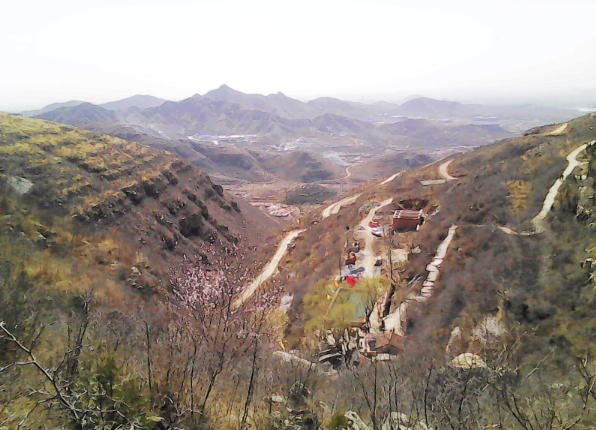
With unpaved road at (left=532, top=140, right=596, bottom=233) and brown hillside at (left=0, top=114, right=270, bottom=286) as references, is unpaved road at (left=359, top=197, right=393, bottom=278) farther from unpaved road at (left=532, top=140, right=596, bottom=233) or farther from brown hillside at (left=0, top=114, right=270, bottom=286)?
brown hillside at (left=0, top=114, right=270, bottom=286)

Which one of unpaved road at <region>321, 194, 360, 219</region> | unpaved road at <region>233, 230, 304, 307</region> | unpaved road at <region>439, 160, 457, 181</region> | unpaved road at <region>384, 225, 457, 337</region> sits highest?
unpaved road at <region>439, 160, 457, 181</region>

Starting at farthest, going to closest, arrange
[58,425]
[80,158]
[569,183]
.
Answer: [80,158], [569,183], [58,425]

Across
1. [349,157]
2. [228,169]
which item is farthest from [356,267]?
[349,157]

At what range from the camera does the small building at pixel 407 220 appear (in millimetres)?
27016

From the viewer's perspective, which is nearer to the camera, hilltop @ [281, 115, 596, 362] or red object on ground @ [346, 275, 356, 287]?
hilltop @ [281, 115, 596, 362]

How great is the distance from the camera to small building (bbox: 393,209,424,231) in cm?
2702

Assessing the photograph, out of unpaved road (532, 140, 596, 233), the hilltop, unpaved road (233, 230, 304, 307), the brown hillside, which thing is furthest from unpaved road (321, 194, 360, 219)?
unpaved road (532, 140, 596, 233)

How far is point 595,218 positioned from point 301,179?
393 ft

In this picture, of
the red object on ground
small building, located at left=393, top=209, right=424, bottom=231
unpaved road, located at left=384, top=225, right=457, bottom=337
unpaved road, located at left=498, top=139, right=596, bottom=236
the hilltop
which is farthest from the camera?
small building, located at left=393, top=209, right=424, bottom=231

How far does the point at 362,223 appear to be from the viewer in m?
33.1

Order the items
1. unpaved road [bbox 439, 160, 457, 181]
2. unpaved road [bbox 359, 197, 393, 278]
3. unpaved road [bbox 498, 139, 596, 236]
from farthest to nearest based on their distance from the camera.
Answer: unpaved road [bbox 439, 160, 457, 181]
unpaved road [bbox 359, 197, 393, 278]
unpaved road [bbox 498, 139, 596, 236]

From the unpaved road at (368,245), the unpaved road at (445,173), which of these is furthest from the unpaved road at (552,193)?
the unpaved road at (445,173)

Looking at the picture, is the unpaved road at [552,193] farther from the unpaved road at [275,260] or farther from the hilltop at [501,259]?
the unpaved road at [275,260]

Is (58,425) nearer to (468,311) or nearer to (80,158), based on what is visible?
(468,311)
